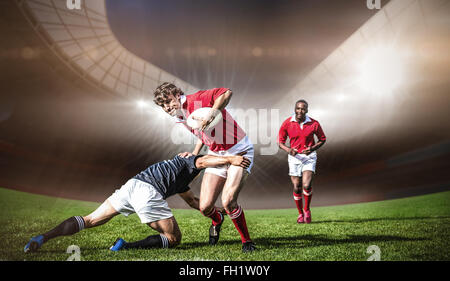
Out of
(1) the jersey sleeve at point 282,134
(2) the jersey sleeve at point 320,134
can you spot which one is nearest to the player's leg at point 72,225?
(1) the jersey sleeve at point 282,134

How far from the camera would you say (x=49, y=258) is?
3.26 m

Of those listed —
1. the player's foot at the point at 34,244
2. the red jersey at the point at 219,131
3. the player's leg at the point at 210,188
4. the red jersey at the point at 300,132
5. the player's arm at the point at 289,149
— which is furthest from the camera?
the red jersey at the point at 300,132

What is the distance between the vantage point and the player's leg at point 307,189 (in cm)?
561

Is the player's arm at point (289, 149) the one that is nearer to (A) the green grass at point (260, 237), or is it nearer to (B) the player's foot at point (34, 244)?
(A) the green grass at point (260, 237)

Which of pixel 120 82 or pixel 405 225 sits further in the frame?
pixel 120 82

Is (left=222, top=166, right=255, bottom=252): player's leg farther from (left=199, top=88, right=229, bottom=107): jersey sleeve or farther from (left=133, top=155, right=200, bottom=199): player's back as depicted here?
(left=199, top=88, right=229, bottom=107): jersey sleeve

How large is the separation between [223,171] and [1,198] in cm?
572

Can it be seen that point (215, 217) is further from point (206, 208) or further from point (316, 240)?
point (316, 240)

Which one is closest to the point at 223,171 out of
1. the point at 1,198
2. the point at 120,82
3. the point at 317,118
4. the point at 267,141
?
the point at 267,141

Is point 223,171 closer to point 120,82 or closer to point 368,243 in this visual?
point 368,243

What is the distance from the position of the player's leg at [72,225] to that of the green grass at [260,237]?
0.17m

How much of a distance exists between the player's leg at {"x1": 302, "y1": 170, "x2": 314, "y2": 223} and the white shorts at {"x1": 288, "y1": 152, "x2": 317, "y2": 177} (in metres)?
0.09

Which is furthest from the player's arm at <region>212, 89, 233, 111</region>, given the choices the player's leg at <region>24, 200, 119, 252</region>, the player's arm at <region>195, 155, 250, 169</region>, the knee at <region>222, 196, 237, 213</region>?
the player's leg at <region>24, 200, 119, 252</region>

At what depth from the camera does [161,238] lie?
11.1 ft
